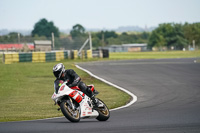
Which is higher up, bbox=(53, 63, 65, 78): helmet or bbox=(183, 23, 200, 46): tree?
bbox=(183, 23, 200, 46): tree

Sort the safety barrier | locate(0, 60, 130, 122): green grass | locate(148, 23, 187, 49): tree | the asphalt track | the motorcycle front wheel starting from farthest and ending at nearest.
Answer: locate(148, 23, 187, 49): tree, the safety barrier, locate(0, 60, 130, 122): green grass, the motorcycle front wheel, the asphalt track

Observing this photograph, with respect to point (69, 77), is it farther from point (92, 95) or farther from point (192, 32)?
point (192, 32)

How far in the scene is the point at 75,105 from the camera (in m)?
9.98

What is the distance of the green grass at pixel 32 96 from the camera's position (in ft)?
41.1

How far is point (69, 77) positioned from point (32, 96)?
752 cm

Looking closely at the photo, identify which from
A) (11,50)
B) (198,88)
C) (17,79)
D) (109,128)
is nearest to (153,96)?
(198,88)

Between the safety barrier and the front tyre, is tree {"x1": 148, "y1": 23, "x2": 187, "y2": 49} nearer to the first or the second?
the safety barrier

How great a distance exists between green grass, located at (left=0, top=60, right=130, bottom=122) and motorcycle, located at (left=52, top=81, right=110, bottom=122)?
1922 mm

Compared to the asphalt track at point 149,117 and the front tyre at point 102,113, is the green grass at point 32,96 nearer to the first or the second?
the asphalt track at point 149,117

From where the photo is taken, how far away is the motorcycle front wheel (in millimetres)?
9484

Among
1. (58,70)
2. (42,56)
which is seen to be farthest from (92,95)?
(42,56)

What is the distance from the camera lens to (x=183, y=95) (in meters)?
15.9

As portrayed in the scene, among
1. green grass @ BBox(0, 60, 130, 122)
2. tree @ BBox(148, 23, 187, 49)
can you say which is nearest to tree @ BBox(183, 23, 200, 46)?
tree @ BBox(148, 23, 187, 49)

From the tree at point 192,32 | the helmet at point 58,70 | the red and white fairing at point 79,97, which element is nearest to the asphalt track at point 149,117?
the red and white fairing at point 79,97
